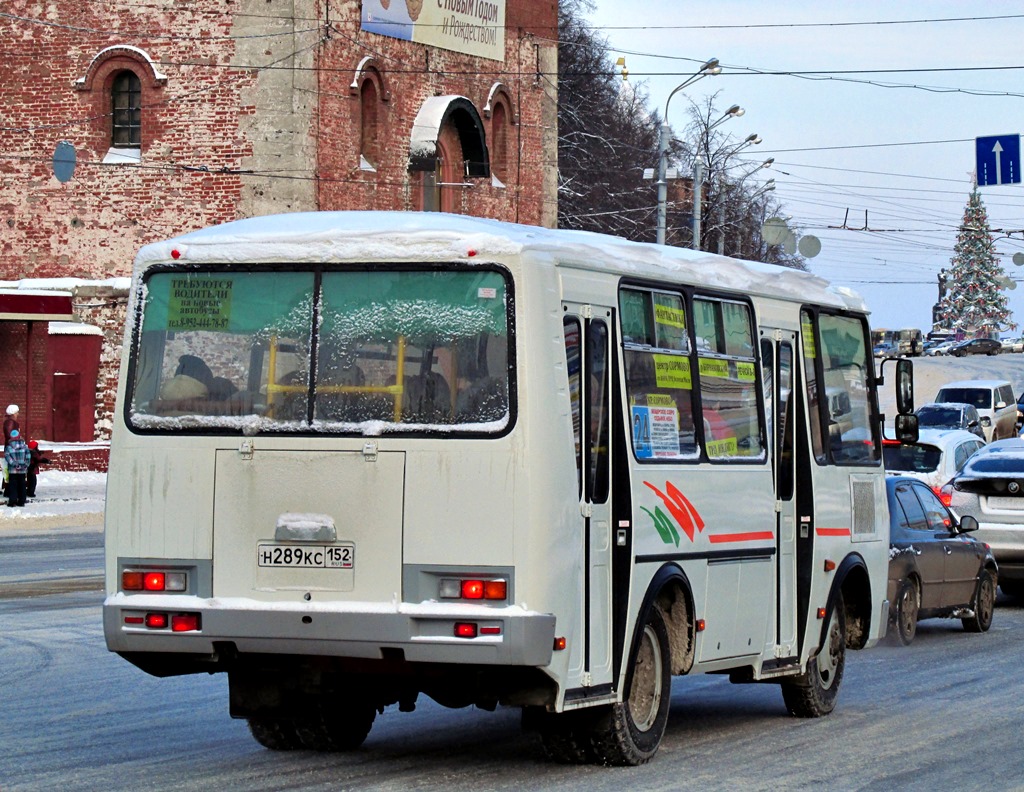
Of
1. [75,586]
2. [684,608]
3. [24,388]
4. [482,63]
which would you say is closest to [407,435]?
[684,608]

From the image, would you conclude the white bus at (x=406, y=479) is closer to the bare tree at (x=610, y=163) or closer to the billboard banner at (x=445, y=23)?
the billboard banner at (x=445, y=23)

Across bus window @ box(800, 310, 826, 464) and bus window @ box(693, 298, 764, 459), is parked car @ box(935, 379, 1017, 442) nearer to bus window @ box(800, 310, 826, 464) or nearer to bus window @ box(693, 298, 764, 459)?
bus window @ box(800, 310, 826, 464)

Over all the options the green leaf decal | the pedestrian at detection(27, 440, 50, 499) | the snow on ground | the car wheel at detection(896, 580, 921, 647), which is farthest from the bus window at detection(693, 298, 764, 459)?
the pedestrian at detection(27, 440, 50, 499)

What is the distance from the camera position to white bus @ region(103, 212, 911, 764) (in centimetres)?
848

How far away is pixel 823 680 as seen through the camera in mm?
11742

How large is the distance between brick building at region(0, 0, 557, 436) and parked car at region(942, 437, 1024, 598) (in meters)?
21.9

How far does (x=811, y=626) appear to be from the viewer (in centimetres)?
1145

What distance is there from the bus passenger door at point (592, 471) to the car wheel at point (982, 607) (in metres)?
9.18

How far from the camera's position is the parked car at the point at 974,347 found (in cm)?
9969

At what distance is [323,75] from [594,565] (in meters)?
32.4

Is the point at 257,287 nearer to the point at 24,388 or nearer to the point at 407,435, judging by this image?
the point at 407,435

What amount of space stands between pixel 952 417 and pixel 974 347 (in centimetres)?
5155

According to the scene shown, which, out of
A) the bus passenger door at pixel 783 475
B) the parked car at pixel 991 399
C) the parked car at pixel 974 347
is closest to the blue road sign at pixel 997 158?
the parked car at pixel 991 399

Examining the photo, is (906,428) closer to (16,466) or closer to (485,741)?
(485,741)
